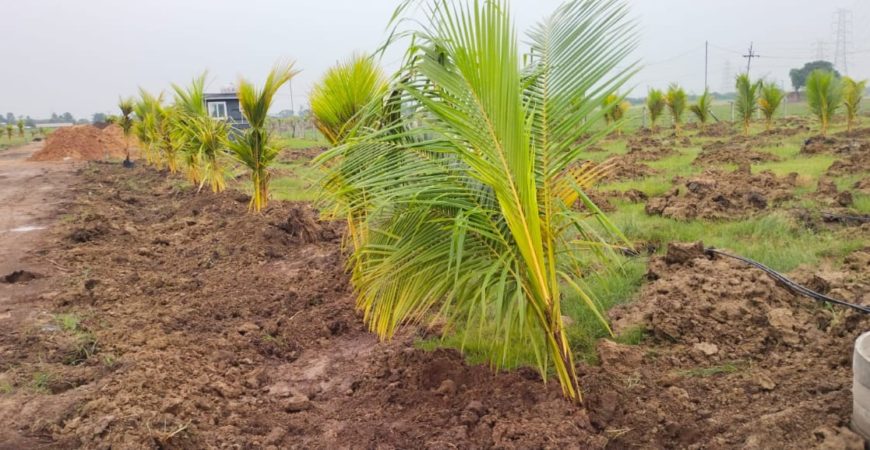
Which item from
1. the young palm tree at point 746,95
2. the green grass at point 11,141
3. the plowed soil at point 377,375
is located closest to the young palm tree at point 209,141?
the plowed soil at point 377,375

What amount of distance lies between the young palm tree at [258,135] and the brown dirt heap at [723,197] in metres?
5.56

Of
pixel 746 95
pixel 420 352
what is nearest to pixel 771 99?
pixel 746 95

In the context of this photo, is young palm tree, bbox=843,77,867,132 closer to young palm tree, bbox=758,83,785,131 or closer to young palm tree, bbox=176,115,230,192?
young palm tree, bbox=758,83,785,131

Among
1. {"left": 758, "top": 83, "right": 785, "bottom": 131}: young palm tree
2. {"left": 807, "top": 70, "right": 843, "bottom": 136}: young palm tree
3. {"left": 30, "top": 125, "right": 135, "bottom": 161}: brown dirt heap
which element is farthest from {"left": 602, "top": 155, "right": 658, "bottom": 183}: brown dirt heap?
{"left": 30, "top": 125, "right": 135, "bottom": 161}: brown dirt heap

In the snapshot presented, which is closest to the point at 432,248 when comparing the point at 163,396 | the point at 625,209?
the point at 163,396

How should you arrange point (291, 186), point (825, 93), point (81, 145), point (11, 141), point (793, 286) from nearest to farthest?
1. point (793, 286)
2. point (291, 186)
3. point (825, 93)
4. point (81, 145)
5. point (11, 141)

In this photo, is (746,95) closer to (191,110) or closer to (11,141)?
(191,110)

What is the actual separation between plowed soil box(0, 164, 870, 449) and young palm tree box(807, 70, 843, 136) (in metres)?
14.9

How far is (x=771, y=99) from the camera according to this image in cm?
1967

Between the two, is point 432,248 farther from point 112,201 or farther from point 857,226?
point 112,201

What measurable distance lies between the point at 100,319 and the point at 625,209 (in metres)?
6.46

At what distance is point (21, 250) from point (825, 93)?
1919cm

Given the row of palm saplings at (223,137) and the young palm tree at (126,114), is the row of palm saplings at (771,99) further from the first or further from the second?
the young palm tree at (126,114)

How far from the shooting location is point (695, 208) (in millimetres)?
7410
